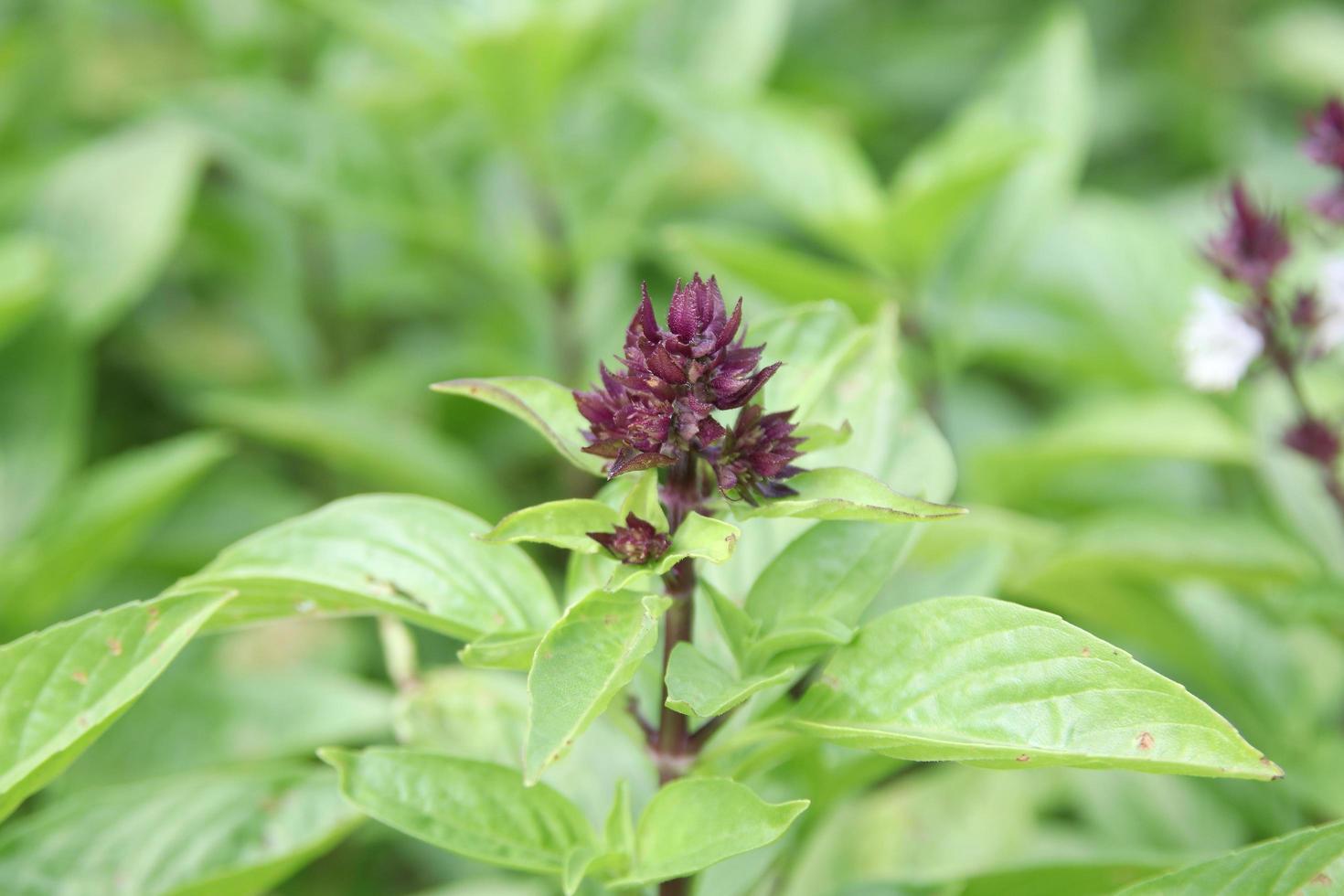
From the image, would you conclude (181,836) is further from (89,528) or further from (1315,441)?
(1315,441)

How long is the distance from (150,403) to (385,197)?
2.08 feet

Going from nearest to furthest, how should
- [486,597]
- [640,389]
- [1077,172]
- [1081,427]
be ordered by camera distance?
[640,389] → [486,597] → [1081,427] → [1077,172]

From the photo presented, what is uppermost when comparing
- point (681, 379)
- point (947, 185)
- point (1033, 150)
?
point (1033, 150)

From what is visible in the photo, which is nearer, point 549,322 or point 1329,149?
point 1329,149

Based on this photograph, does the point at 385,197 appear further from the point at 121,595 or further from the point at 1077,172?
the point at 1077,172

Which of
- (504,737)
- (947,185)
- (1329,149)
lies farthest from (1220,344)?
(504,737)

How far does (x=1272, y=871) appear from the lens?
2.33ft

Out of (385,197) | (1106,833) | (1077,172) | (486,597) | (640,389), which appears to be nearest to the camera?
(640,389)

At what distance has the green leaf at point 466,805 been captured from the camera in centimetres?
75

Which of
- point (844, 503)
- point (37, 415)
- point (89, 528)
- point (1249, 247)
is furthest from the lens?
point (37, 415)

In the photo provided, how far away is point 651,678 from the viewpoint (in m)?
0.83

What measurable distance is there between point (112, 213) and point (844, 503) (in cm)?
135

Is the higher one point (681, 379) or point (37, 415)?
point (37, 415)

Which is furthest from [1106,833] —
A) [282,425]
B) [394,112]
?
[394,112]
